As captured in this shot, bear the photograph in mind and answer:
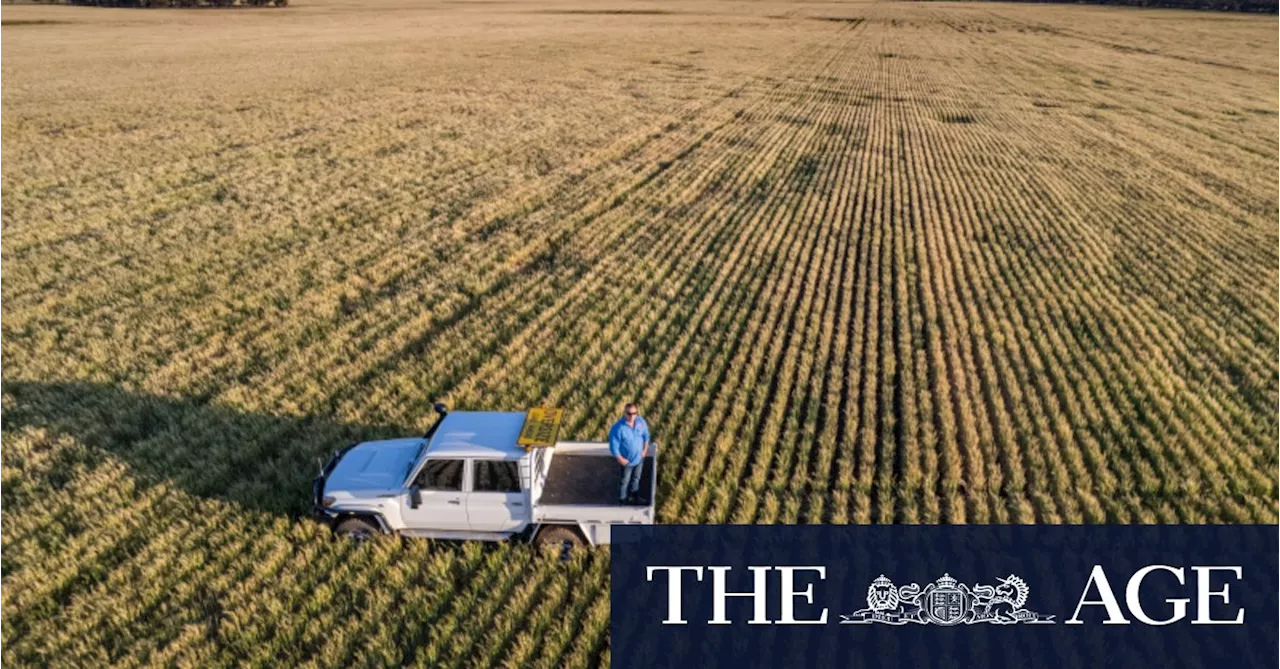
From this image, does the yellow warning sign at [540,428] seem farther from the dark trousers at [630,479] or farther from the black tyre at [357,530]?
the black tyre at [357,530]

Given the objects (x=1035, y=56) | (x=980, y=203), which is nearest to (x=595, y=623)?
(x=980, y=203)

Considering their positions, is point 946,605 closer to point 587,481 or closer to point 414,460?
point 587,481

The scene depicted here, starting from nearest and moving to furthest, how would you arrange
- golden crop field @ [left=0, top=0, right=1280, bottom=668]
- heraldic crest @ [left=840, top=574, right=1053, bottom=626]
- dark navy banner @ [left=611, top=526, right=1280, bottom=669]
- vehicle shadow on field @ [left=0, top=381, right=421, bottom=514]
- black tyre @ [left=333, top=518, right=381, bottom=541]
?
dark navy banner @ [left=611, top=526, right=1280, bottom=669]
heraldic crest @ [left=840, top=574, right=1053, bottom=626]
golden crop field @ [left=0, top=0, right=1280, bottom=668]
black tyre @ [left=333, top=518, right=381, bottom=541]
vehicle shadow on field @ [left=0, top=381, right=421, bottom=514]

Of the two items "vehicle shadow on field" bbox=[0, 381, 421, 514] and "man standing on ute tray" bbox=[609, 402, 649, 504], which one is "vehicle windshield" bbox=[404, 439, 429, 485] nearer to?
"vehicle shadow on field" bbox=[0, 381, 421, 514]

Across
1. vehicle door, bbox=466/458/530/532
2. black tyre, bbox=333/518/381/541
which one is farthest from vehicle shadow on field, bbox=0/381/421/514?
vehicle door, bbox=466/458/530/532

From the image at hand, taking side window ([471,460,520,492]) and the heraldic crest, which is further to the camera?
side window ([471,460,520,492])

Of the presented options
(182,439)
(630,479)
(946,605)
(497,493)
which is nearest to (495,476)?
(497,493)

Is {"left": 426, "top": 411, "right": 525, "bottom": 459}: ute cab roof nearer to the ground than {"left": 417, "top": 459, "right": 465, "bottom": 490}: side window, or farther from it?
farther from it
